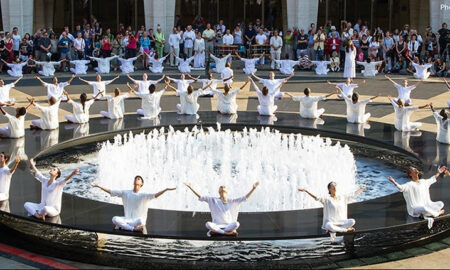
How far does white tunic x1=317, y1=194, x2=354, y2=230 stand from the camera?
1268 cm

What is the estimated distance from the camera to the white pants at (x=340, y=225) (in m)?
12.6

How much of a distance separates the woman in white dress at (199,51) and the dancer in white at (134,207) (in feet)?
73.7

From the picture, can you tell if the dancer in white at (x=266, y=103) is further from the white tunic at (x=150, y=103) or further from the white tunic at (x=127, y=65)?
the white tunic at (x=127, y=65)

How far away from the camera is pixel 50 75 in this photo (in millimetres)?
32625

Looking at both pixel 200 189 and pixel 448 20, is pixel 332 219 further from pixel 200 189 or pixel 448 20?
pixel 448 20

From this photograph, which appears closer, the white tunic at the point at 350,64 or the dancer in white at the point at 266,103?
the dancer in white at the point at 266,103

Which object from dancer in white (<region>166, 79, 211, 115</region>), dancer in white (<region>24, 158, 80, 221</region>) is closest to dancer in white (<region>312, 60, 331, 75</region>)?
dancer in white (<region>166, 79, 211, 115</region>)

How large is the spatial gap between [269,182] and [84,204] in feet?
13.6

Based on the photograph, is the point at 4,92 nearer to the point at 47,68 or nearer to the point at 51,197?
the point at 47,68

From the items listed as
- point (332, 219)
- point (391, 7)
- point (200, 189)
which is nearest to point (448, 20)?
point (391, 7)

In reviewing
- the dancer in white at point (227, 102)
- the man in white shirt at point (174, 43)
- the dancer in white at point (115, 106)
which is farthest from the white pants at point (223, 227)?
the man in white shirt at point (174, 43)

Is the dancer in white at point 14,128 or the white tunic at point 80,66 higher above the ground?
the white tunic at point 80,66

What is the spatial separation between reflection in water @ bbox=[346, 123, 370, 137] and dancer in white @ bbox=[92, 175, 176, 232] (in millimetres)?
9396

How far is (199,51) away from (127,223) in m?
22.8
